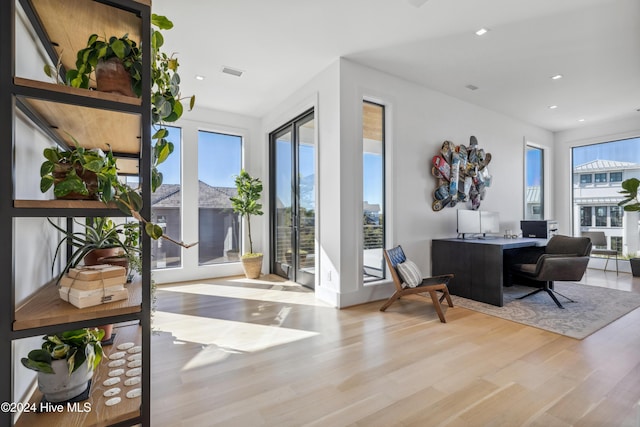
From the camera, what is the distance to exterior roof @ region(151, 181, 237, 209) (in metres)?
4.91

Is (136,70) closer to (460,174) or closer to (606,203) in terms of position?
(460,174)

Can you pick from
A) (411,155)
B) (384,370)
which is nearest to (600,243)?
(411,155)

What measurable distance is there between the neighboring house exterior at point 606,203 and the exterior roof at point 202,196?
733 cm

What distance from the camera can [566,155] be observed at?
660cm

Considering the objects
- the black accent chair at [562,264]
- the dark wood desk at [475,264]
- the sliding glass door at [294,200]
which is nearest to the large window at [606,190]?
the black accent chair at [562,264]

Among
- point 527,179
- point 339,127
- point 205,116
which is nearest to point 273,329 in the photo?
point 339,127

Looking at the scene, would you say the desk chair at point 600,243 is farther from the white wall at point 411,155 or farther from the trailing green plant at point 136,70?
the trailing green plant at point 136,70

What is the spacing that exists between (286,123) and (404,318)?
11.6ft

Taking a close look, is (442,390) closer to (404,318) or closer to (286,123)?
(404,318)

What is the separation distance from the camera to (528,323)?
3.02 meters

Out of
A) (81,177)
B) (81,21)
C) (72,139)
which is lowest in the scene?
(81,177)

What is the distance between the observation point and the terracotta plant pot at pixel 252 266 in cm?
505

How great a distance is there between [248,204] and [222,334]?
2.72 metres

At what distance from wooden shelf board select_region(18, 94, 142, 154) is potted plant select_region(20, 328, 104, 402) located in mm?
828
